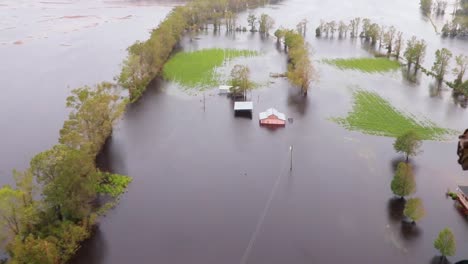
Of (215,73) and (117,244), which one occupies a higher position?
(215,73)

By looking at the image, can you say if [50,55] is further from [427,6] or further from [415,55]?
[427,6]

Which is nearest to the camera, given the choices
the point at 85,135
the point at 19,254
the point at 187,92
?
the point at 19,254

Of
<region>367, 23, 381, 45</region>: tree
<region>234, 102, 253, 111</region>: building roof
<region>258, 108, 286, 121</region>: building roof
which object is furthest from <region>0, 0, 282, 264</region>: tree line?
<region>367, 23, 381, 45</region>: tree

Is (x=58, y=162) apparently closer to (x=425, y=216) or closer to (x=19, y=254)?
(x=19, y=254)

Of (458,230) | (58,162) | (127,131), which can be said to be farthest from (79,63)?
(458,230)

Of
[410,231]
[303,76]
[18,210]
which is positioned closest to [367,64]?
[303,76]

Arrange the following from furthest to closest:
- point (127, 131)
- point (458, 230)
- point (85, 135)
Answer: point (127, 131), point (85, 135), point (458, 230)

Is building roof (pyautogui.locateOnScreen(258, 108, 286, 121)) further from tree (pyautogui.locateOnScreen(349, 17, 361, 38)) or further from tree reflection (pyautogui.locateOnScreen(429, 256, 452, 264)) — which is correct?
tree (pyautogui.locateOnScreen(349, 17, 361, 38))
